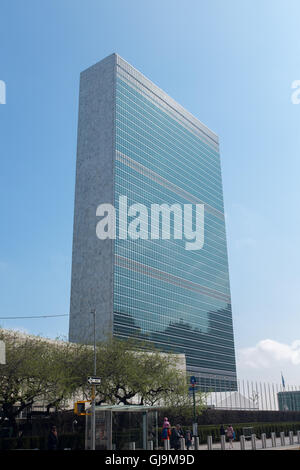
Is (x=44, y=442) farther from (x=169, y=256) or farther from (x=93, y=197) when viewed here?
(x=169, y=256)

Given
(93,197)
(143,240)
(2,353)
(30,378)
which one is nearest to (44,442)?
(30,378)

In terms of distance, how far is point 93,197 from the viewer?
454 ft

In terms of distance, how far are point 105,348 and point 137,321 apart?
84471 millimetres

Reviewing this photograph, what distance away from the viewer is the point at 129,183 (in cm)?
14138

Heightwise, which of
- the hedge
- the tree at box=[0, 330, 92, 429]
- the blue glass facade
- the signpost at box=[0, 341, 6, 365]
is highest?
the blue glass facade

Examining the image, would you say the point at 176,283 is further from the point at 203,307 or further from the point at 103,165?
the point at 103,165

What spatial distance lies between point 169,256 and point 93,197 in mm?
33672

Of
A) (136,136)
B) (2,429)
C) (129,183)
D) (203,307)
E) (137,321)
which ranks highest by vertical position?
(136,136)

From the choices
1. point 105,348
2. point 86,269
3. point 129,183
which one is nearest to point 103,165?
point 129,183

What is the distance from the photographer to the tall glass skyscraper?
132 metres

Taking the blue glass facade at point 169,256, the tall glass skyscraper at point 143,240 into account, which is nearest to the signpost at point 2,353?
the tall glass skyscraper at point 143,240

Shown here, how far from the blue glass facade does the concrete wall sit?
7.32 feet

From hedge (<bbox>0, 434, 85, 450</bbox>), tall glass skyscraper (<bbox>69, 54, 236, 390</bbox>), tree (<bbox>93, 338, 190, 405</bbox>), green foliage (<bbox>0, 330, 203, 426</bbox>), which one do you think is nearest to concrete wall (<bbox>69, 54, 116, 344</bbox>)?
tall glass skyscraper (<bbox>69, 54, 236, 390</bbox>)

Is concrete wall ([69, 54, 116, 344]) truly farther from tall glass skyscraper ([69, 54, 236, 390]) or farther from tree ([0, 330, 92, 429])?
tree ([0, 330, 92, 429])
